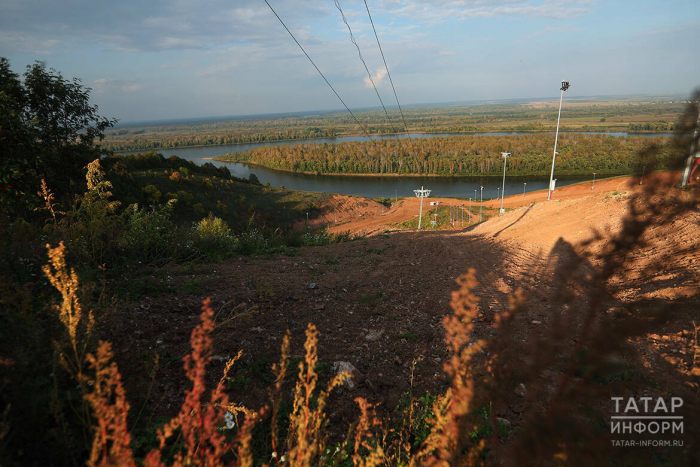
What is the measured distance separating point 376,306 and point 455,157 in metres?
94.5

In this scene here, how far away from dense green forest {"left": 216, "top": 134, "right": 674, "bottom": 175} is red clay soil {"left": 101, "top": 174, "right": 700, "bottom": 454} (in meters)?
75.6

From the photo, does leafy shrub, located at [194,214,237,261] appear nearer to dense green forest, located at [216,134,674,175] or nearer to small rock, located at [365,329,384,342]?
small rock, located at [365,329,384,342]

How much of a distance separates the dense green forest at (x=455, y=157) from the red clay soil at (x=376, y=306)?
75639 mm

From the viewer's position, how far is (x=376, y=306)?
5.65 meters

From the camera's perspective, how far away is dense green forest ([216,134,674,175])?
76.8m

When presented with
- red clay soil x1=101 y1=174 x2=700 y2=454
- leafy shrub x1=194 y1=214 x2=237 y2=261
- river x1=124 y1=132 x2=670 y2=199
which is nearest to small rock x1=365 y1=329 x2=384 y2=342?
red clay soil x1=101 y1=174 x2=700 y2=454

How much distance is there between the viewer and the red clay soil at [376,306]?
276cm

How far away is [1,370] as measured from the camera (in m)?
1.85

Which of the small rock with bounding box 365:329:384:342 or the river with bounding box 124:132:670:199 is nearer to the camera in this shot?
Answer: the small rock with bounding box 365:329:384:342

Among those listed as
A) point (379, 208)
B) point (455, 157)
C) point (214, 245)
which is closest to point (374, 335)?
point (214, 245)

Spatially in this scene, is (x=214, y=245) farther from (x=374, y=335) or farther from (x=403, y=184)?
(x=403, y=184)

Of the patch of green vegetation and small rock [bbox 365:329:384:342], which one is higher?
the patch of green vegetation

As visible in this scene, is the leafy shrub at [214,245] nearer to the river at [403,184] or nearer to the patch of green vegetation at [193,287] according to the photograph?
the patch of green vegetation at [193,287]

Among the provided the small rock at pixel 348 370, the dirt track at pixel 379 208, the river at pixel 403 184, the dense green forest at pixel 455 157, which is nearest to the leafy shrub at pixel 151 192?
the dirt track at pixel 379 208
